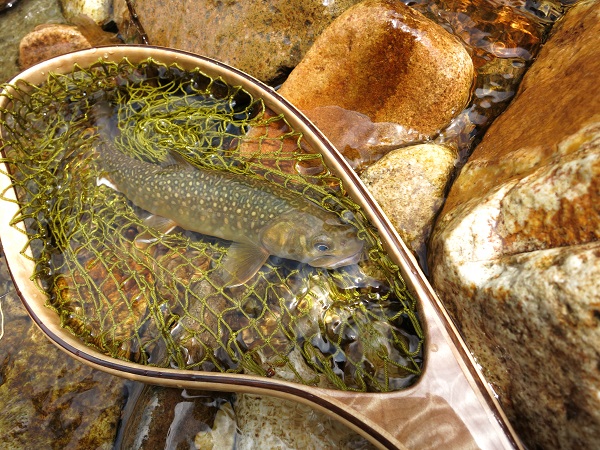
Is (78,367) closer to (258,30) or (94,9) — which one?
(258,30)

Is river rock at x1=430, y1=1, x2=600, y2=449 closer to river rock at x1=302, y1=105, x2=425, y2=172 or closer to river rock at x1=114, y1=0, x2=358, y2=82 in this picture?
river rock at x1=302, y1=105, x2=425, y2=172

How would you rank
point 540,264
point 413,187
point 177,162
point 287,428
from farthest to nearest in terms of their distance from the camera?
point 177,162 → point 413,187 → point 287,428 → point 540,264

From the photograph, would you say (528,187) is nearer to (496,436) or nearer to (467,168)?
(467,168)

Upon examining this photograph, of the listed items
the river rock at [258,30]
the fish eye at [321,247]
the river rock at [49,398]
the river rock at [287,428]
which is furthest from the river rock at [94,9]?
the river rock at [287,428]

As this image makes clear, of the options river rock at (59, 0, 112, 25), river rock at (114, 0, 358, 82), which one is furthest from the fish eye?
river rock at (59, 0, 112, 25)

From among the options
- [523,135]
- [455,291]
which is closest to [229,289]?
[455,291]

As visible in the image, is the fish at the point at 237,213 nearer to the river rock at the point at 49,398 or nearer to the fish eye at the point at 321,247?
the fish eye at the point at 321,247

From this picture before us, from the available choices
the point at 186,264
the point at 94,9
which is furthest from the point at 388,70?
the point at 94,9
